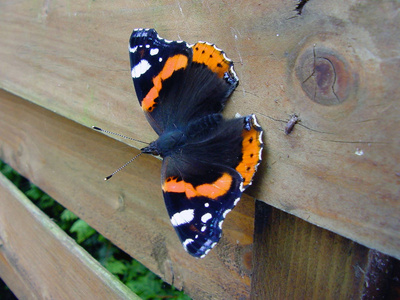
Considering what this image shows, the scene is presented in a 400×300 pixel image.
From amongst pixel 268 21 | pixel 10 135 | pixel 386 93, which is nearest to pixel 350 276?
pixel 386 93

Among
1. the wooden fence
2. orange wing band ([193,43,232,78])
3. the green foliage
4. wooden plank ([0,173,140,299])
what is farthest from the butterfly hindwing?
the green foliage

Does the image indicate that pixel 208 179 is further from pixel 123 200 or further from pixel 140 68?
pixel 123 200

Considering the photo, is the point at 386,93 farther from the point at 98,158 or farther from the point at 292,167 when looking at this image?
the point at 98,158

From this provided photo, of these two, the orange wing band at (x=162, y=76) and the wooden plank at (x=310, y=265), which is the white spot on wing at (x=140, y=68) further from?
the wooden plank at (x=310, y=265)

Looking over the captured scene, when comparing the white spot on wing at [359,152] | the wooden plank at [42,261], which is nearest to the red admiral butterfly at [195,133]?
the white spot on wing at [359,152]

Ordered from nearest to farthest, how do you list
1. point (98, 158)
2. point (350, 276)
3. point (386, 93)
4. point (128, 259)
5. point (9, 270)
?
1. point (386, 93)
2. point (350, 276)
3. point (98, 158)
4. point (9, 270)
5. point (128, 259)

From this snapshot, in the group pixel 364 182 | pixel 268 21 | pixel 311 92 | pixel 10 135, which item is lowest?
pixel 10 135
